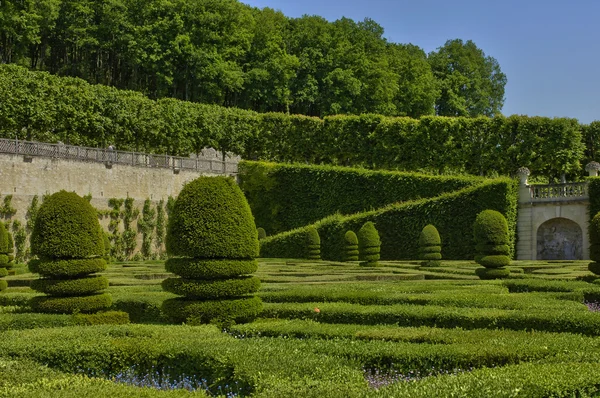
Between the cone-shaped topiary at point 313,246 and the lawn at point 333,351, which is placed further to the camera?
the cone-shaped topiary at point 313,246

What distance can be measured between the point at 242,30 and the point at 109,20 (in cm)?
1101

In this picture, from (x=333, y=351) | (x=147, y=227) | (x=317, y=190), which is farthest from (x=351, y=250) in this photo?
(x=333, y=351)

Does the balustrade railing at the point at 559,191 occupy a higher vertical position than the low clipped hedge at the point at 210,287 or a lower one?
higher

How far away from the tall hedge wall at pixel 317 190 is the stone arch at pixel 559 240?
5.63 metres

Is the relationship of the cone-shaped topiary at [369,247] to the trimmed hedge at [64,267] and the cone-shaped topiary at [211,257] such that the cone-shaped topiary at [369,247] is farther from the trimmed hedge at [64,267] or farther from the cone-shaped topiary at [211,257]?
the trimmed hedge at [64,267]

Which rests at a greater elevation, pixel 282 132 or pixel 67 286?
pixel 282 132

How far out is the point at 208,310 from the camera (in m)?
11.7

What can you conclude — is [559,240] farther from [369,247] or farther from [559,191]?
[369,247]

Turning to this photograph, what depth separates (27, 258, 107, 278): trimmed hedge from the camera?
12883 mm

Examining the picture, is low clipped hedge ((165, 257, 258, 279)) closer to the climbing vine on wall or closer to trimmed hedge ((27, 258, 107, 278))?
trimmed hedge ((27, 258, 107, 278))

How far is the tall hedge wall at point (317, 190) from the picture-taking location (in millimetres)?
39469

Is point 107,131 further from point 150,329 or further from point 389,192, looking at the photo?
point 150,329

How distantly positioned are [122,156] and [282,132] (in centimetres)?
1374

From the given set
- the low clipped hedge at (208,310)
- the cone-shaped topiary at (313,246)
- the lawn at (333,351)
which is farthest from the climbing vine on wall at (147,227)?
the low clipped hedge at (208,310)
